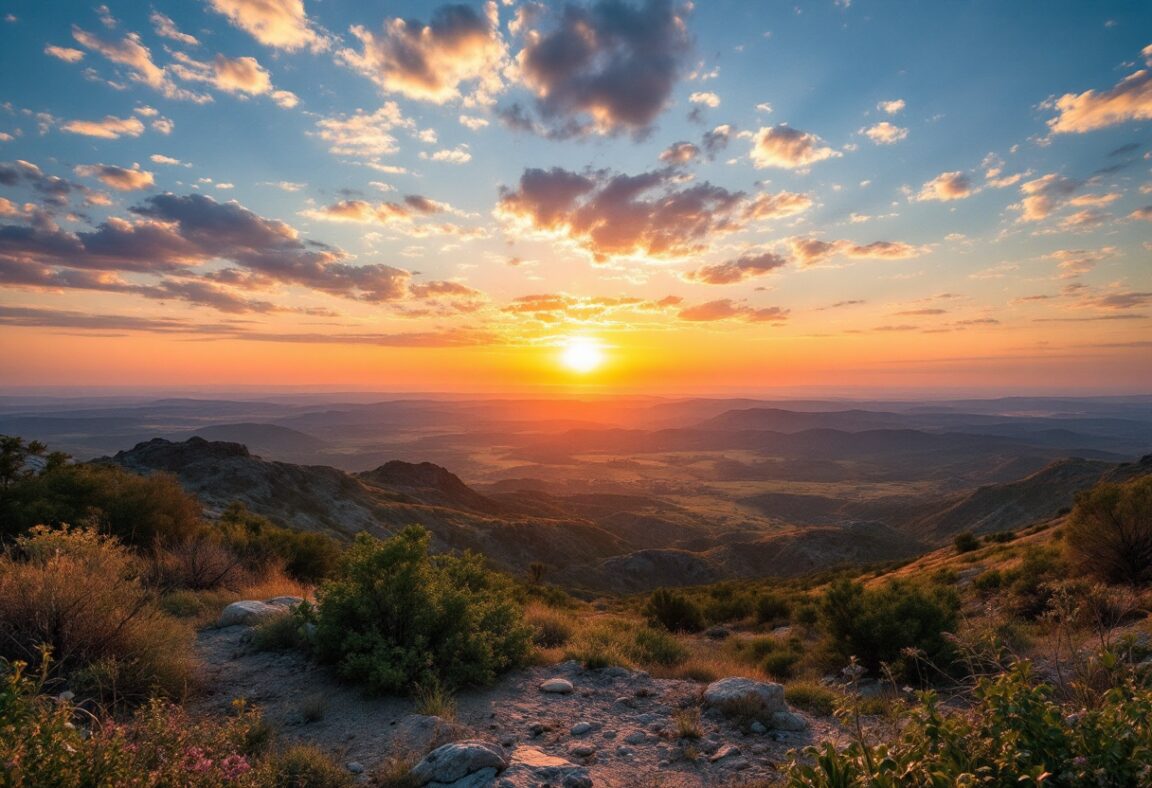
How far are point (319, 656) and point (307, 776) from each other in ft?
11.5

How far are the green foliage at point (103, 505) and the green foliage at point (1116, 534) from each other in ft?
72.2

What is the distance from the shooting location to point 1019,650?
360 inches

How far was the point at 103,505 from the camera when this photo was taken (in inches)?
556

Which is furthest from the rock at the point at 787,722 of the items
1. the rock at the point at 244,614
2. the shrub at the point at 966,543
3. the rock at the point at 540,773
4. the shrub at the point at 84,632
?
the shrub at the point at 966,543

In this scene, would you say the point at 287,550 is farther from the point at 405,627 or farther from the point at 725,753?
the point at 725,753

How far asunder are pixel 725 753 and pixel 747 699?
42.4 inches

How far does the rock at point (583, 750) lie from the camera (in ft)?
18.3

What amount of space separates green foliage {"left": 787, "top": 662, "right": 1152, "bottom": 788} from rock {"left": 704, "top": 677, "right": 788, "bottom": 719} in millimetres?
3816

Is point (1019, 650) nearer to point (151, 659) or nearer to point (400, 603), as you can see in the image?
point (400, 603)

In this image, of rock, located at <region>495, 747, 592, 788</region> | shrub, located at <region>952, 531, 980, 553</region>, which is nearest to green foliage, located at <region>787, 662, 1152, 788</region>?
rock, located at <region>495, 747, 592, 788</region>

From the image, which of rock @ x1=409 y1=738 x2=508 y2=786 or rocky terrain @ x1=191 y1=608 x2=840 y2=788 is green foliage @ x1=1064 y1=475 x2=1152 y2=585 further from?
rock @ x1=409 y1=738 x2=508 y2=786

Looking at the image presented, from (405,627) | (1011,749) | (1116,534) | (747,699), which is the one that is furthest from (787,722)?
(1116,534)

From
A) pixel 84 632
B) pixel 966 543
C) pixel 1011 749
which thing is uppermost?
pixel 1011 749

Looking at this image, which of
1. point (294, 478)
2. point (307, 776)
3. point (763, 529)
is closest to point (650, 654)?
point (307, 776)
